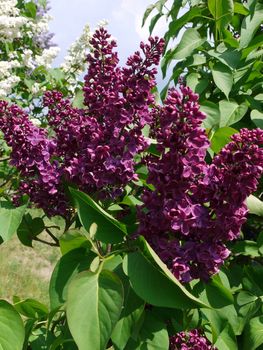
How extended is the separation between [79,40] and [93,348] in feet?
11.6

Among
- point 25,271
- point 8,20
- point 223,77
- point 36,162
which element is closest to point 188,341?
point 36,162

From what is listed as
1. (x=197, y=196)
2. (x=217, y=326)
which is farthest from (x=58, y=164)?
(x=217, y=326)

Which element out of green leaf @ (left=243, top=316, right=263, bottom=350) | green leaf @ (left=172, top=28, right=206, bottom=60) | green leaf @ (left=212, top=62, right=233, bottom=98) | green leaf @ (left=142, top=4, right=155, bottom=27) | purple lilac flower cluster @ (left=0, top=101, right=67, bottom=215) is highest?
green leaf @ (left=142, top=4, right=155, bottom=27)

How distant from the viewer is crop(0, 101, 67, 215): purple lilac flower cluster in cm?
131

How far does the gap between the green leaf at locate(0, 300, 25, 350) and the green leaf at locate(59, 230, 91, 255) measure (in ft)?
0.64

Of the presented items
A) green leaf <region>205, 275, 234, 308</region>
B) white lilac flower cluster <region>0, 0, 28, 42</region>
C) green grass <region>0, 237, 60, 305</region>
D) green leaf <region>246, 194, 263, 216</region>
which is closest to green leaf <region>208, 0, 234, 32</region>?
green leaf <region>246, 194, 263, 216</region>

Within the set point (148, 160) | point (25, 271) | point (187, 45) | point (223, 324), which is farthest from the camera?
point (25, 271)

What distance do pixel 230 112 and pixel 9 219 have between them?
77cm

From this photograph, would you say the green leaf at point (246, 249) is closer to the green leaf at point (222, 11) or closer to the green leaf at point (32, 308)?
the green leaf at point (32, 308)

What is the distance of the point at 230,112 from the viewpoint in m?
1.59

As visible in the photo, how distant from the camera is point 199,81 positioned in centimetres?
177

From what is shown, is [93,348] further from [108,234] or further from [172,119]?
[172,119]

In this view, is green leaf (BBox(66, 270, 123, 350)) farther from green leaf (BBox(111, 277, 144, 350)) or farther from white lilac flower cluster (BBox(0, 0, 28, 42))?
white lilac flower cluster (BBox(0, 0, 28, 42))

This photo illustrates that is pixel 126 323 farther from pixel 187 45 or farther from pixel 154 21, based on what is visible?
pixel 154 21
